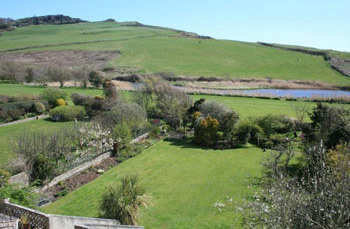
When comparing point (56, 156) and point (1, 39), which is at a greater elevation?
point (1, 39)

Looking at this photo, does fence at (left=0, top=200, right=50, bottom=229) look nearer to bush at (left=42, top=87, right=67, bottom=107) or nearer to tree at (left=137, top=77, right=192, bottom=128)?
tree at (left=137, top=77, right=192, bottom=128)

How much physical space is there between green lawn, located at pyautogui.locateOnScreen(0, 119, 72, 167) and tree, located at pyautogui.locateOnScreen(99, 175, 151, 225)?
1407 cm

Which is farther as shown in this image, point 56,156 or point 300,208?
point 56,156

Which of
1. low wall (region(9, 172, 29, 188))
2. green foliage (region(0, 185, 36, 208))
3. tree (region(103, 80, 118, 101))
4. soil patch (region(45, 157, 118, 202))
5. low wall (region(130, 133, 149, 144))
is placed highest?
tree (region(103, 80, 118, 101))

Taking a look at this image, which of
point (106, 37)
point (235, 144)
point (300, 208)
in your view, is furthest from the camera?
point (106, 37)

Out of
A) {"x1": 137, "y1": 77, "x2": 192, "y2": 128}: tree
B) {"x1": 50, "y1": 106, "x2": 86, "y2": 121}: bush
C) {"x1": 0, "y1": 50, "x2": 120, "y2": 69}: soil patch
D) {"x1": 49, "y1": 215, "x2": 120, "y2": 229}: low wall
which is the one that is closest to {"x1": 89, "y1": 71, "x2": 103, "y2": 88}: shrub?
{"x1": 137, "y1": 77, "x2": 192, "y2": 128}: tree

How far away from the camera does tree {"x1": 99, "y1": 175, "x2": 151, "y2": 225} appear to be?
14836 millimetres

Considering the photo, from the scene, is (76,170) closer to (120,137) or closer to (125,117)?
(120,137)

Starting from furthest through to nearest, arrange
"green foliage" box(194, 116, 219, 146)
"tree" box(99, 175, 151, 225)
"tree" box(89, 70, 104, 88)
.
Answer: "tree" box(89, 70, 104, 88)
"green foliage" box(194, 116, 219, 146)
"tree" box(99, 175, 151, 225)

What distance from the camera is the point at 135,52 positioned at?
103 meters

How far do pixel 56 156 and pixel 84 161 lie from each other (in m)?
2.04

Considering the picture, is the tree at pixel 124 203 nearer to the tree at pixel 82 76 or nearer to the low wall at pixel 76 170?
the low wall at pixel 76 170

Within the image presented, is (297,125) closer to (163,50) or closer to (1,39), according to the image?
(163,50)

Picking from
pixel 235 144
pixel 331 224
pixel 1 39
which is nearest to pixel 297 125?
pixel 235 144
